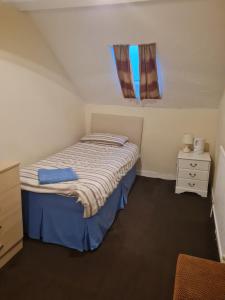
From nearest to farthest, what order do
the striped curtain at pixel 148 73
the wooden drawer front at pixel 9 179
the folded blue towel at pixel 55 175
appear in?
the wooden drawer front at pixel 9 179
the folded blue towel at pixel 55 175
the striped curtain at pixel 148 73

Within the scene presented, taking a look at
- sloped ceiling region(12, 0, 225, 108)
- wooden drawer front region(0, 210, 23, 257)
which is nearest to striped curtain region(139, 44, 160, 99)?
sloped ceiling region(12, 0, 225, 108)

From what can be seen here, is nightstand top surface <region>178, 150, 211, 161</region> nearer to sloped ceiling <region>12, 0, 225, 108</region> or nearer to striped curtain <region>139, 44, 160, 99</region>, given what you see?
sloped ceiling <region>12, 0, 225, 108</region>

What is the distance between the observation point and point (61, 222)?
7.10 feet

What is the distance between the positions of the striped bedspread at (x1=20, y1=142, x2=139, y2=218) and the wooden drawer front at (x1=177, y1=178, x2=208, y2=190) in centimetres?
74

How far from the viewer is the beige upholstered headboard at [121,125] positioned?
3816mm

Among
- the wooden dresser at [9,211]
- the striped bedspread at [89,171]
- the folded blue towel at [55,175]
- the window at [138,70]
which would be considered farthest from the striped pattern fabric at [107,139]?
the wooden dresser at [9,211]

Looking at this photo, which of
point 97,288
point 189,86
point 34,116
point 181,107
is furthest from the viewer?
point 181,107

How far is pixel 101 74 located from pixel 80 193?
1.96m

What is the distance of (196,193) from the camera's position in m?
3.33

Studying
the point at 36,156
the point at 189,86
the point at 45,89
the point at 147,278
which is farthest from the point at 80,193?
the point at 189,86

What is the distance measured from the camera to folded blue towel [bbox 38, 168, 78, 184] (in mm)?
2197

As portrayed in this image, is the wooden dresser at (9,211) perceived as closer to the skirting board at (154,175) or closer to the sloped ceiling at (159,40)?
the sloped ceiling at (159,40)

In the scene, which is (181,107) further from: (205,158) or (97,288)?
(97,288)

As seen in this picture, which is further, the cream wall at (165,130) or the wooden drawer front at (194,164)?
the cream wall at (165,130)
